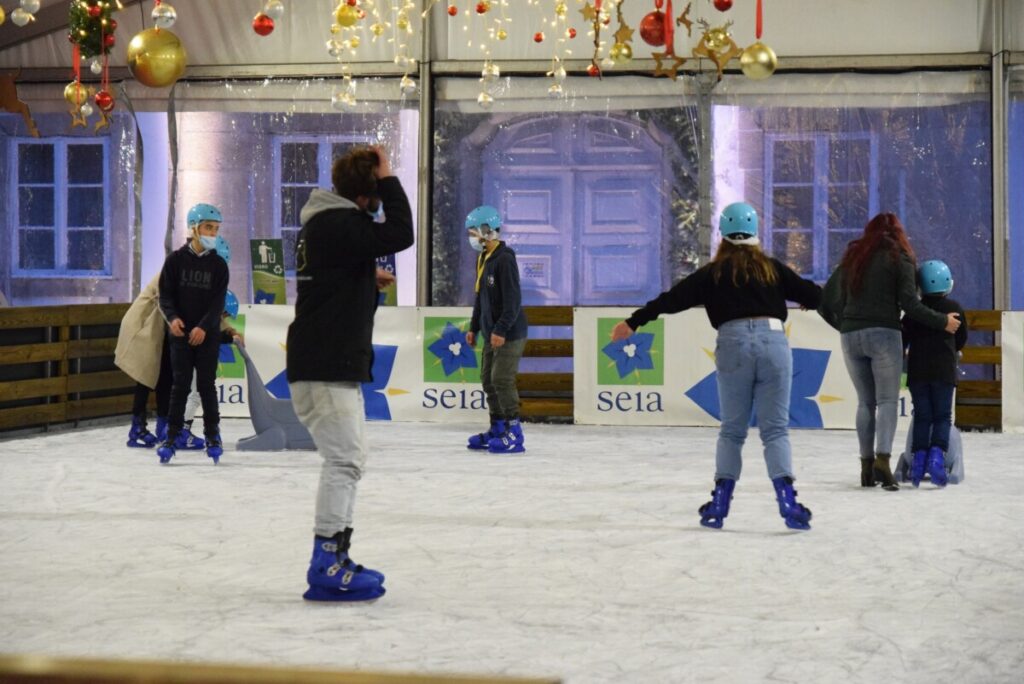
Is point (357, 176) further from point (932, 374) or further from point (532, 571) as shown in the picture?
point (932, 374)

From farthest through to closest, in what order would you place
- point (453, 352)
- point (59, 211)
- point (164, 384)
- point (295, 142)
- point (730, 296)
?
1. point (59, 211)
2. point (295, 142)
3. point (453, 352)
4. point (164, 384)
5. point (730, 296)

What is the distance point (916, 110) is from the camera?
12203mm

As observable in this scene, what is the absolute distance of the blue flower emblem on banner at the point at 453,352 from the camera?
37.1 ft

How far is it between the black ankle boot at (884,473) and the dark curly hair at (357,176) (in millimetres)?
3811

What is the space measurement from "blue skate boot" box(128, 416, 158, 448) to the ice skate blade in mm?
5149

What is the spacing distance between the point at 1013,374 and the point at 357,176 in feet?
24.4

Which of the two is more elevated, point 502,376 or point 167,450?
point 502,376

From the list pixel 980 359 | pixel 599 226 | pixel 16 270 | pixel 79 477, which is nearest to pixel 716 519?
pixel 79 477

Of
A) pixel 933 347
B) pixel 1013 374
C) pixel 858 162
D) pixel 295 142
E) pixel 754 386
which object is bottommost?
pixel 1013 374

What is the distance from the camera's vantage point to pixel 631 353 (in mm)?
11070

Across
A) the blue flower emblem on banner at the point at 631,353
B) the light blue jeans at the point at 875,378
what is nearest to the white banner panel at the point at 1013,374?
the blue flower emblem on banner at the point at 631,353

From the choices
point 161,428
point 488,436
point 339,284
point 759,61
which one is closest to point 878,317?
point 759,61

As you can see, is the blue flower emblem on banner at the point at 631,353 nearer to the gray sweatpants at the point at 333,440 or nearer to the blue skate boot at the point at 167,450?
the blue skate boot at the point at 167,450

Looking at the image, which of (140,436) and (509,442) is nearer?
(509,442)
